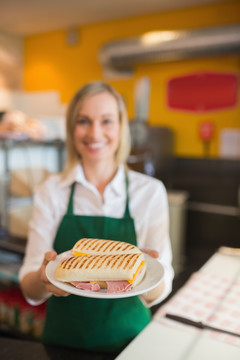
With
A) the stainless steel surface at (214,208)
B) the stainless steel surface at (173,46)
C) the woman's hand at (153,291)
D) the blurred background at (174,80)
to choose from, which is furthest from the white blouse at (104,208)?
the stainless steel surface at (173,46)

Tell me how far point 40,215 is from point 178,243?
2.36 metres

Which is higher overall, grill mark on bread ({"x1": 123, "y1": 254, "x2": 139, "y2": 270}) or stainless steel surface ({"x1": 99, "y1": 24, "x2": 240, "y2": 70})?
stainless steel surface ({"x1": 99, "y1": 24, "x2": 240, "y2": 70})

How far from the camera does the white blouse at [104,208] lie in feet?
2.47

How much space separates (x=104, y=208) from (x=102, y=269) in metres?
0.29

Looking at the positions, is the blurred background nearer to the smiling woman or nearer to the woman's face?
the smiling woman

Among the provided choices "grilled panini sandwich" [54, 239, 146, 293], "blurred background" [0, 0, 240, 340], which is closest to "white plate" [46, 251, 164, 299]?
"grilled panini sandwich" [54, 239, 146, 293]

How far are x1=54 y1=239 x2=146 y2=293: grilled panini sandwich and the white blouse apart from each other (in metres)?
0.21

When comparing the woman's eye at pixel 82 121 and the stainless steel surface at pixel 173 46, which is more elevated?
the stainless steel surface at pixel 173 46

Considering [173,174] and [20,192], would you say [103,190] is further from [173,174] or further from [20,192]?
[173,174]

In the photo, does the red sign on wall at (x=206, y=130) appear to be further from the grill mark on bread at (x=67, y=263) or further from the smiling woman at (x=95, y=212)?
the grill mark on bread at (x=67, y=263)

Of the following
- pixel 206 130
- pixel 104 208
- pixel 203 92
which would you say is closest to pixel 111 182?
pixel 104 208

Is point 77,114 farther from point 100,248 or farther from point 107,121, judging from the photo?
point 100,248

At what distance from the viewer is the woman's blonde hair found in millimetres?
731

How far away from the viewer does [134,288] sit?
478 mm
